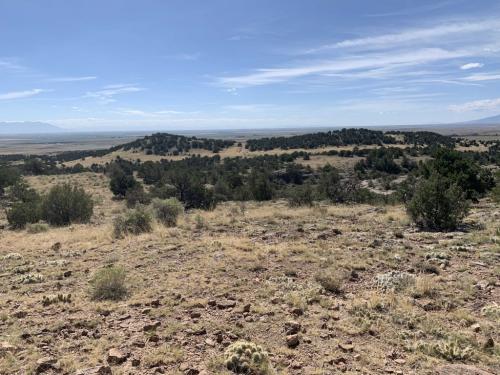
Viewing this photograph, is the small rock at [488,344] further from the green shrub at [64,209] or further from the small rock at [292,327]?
the green shrub at [64,209]

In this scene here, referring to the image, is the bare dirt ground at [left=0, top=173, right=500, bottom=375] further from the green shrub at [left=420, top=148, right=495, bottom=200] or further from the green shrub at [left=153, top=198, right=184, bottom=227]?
the green shrub at [left=420, top=148, right=495, bottom=200]

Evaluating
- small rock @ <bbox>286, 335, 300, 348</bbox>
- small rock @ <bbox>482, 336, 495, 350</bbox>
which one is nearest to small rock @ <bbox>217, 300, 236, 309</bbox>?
small rock @ <bbox>286, 335, 300, 348</bbox>

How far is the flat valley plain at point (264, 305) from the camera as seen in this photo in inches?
246

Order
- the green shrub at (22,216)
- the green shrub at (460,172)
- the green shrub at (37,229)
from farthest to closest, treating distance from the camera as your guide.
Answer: the green shrub at (460,172) < the green shrub at (22,216) < the green shrub at (37,229)

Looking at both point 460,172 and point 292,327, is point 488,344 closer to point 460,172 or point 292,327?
point 292,327

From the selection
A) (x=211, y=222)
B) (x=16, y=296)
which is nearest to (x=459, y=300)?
(x=16, y=296)

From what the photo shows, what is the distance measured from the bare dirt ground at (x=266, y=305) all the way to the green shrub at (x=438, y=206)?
1216mm

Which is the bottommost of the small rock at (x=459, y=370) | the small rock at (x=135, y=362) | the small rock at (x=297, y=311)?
the small rock at (x=459, y=370)

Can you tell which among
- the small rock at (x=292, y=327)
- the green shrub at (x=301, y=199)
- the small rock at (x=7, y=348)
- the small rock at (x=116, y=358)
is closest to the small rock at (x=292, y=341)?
the small rock at (x=292, y=327)

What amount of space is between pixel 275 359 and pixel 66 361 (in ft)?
10.0

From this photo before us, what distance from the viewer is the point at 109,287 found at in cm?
898

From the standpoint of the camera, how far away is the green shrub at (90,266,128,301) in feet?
29.1

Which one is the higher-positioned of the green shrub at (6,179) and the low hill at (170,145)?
the low hill at (170,145)

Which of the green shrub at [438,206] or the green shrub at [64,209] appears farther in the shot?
the green shrub at [64,209]
